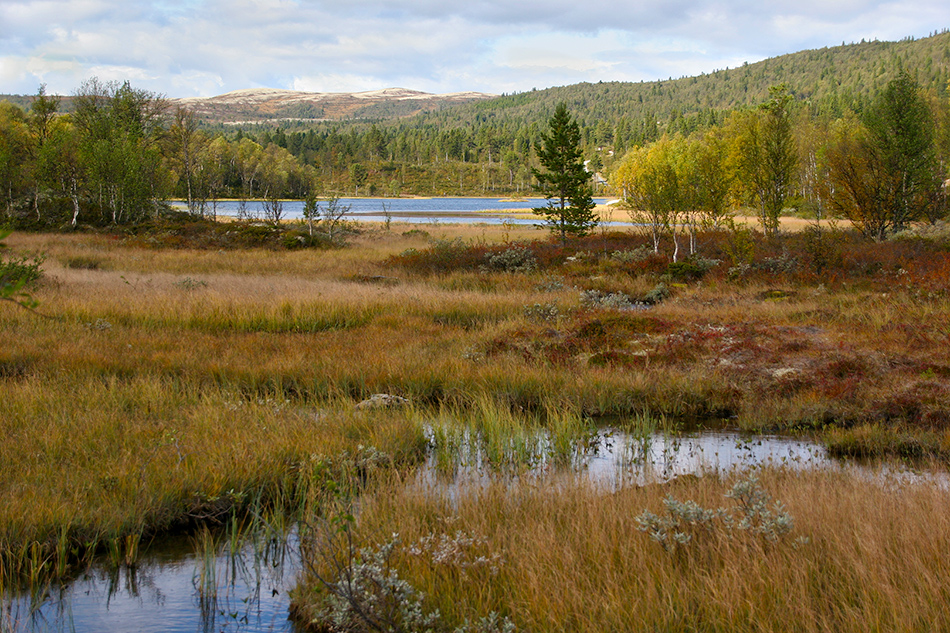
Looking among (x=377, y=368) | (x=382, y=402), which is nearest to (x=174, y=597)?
(x=382, y=402)

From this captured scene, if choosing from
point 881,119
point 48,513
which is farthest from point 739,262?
point 48,513

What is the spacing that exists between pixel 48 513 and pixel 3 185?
50947 millimetres

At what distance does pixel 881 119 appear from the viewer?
103 feet

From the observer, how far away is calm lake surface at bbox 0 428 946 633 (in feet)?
13.9

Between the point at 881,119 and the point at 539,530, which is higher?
the point at 881,119

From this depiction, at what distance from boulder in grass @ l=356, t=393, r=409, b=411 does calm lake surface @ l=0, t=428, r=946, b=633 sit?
1.56 metres

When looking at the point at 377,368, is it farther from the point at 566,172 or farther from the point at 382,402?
the point at 566,172

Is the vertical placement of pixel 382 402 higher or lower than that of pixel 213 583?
higher

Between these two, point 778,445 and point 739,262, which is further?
point 739,262

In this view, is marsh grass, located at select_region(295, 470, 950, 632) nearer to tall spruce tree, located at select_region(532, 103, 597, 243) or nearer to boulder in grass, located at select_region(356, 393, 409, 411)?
boulder in grass, located at select_region(356, 393, 409, 411)

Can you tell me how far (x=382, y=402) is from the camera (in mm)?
8289

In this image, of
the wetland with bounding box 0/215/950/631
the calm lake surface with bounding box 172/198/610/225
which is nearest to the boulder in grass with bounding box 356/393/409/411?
the wetland with bounding box 0/215/950/631

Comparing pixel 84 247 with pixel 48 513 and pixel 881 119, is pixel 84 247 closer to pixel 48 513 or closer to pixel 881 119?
pixel 48 513

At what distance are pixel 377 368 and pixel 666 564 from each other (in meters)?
6.72
